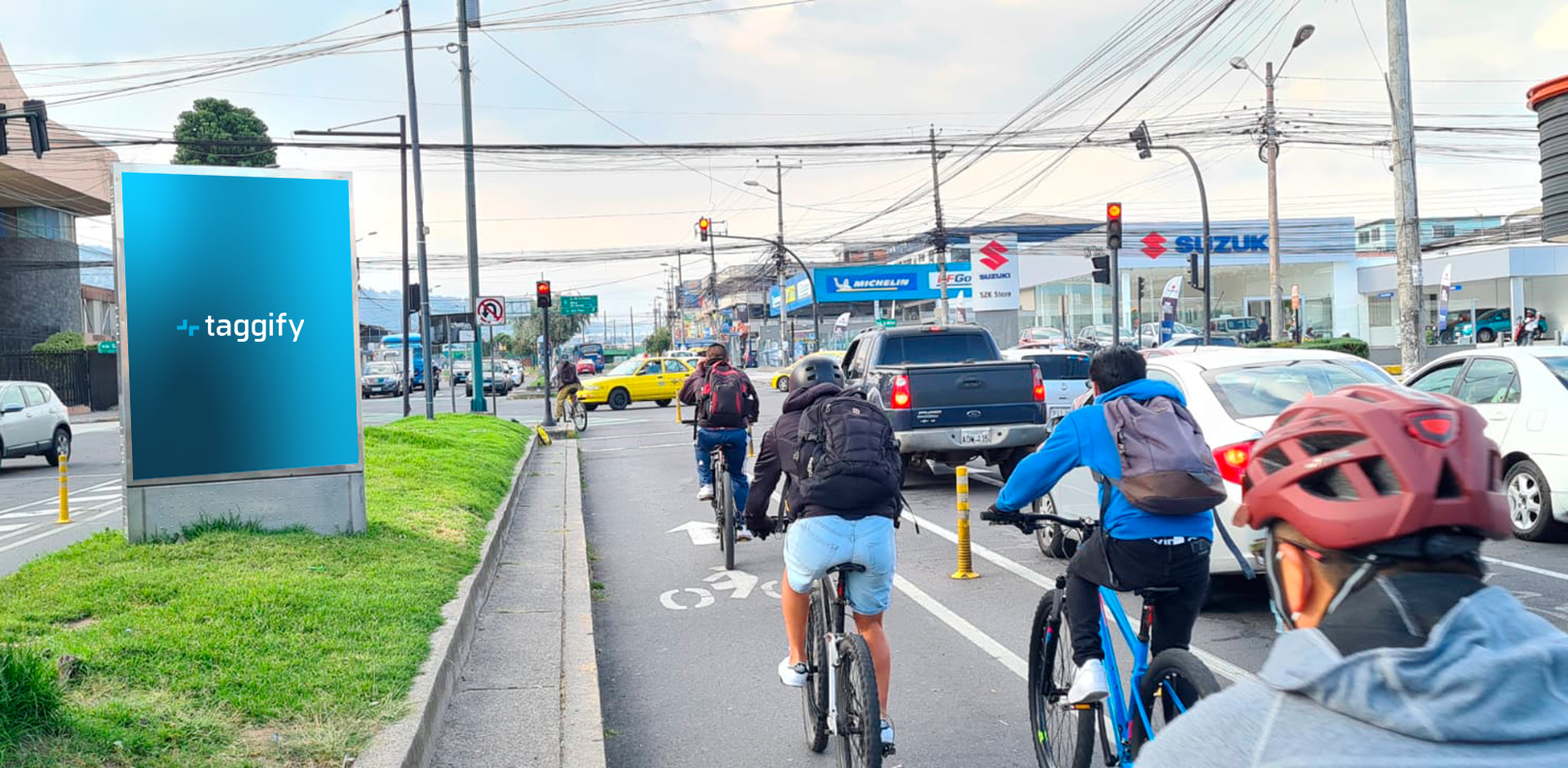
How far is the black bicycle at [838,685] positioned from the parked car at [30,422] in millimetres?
19039

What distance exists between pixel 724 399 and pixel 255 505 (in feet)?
12.1

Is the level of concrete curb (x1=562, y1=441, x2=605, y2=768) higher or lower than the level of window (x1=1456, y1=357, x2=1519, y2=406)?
lower

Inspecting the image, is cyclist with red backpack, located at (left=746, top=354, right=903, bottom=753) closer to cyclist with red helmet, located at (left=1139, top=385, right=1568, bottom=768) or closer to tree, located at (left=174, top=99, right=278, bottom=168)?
cyclist with red helmet, located at (left=1139, top=385, right=1568, bottom=768)

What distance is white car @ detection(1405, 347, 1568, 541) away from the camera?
9.38 meters

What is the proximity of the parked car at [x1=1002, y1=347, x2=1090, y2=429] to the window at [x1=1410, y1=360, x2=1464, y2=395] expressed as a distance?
27.6 ft

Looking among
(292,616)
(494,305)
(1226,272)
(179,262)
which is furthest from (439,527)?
Answer: (1226,272)

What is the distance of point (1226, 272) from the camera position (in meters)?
63.1

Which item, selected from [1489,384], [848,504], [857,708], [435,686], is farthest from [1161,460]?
[1489,384]

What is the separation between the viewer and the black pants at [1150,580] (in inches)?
164

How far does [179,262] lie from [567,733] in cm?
518

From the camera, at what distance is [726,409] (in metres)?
10.1

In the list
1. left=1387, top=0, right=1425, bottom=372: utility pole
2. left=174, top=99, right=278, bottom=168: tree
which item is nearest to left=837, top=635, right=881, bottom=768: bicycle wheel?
left=1387, top=0, right=1425, bottom=372: utility pole

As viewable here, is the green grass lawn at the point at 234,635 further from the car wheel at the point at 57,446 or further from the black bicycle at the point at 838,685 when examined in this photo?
the car wheel at the point at 57,446

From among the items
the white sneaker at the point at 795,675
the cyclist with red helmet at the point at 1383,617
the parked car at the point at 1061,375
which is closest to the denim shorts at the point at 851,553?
the white sneaker at the point at 795,675
